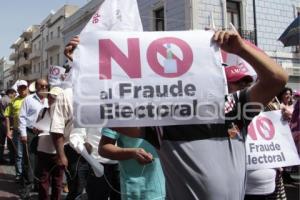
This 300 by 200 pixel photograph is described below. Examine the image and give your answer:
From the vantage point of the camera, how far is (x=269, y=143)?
3785 mm

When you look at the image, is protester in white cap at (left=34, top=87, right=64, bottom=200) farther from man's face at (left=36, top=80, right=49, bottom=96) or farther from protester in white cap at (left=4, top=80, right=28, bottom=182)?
protester in white cap at (left=4, top=80, right=28, bottom=182)

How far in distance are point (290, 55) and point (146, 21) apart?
700 centimetres

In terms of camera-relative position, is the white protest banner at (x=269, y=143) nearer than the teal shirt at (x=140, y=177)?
No

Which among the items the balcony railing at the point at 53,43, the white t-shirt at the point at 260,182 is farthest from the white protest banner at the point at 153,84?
the balcony railing at the point at 53,43

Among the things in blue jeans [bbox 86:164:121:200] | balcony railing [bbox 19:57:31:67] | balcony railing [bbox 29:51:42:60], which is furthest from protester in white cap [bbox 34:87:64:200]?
balcony railing [bbox 19:57:31:67]

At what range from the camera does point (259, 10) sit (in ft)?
66.0

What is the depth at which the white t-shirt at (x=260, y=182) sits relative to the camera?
3.49 m

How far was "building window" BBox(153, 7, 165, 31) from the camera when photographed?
2030 cm

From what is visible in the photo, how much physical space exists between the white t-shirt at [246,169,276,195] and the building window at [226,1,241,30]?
16.8 m

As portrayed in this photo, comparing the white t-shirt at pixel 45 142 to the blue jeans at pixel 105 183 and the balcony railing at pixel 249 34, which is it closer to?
the blue jeans at pixel 105 183

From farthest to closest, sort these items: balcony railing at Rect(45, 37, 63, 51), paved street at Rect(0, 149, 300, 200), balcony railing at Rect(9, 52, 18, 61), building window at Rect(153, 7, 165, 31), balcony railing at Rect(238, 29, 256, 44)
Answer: balcony railing at Rect(9, 52, 18, 61) → balcony railing at Rect(45, 37, 63, 51) → building window at Rect(153, 7, 165, 31) → balcony railing at Rect(238, 29, 256, 44) → paved street at Rect(0, 149, 300, 200)

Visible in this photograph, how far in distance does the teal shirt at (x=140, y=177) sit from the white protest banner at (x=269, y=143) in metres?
1.13

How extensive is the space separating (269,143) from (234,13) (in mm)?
16955

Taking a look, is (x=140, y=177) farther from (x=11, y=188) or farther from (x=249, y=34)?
(x=249, y=34)
